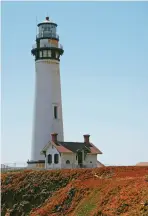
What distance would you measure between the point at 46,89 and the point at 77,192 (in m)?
18.9

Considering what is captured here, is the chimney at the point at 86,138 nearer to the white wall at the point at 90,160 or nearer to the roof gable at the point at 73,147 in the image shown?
the roof gable at the point at 73,147

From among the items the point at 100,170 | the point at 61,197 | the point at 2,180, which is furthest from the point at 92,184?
the point at 2,180

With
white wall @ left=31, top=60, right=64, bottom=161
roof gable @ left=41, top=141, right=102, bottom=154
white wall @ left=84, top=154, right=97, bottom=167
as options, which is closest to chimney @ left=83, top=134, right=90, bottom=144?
roof gable @ left=41, top=141, right=102, bottom=154

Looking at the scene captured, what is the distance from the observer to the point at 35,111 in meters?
43.6

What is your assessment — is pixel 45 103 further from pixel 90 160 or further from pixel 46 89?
pixel 90 160

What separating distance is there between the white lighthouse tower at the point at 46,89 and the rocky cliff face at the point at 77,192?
9.83 meters

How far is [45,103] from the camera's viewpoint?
143 feet

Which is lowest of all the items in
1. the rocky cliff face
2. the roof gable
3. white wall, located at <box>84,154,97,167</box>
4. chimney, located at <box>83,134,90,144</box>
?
the rocky cliff face

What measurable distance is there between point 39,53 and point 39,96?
422cm

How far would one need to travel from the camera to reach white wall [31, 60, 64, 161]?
42688 millimetres

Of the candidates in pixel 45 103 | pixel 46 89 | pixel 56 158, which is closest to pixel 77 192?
pixel 56 158

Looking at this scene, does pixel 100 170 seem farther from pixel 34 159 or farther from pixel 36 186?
pixel 34 159

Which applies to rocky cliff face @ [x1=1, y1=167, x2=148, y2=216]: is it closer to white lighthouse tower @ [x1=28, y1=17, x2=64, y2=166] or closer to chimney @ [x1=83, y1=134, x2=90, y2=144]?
white lighthouse tower @ [x1=28, y1=17, x2=64, y2=166]

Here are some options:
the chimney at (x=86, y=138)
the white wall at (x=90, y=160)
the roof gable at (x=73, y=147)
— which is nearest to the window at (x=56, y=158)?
the roof gable at (x=73, y=147)
